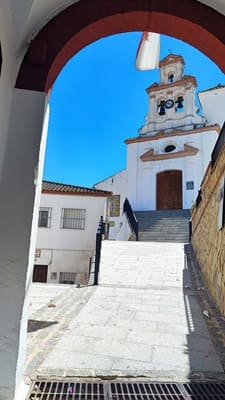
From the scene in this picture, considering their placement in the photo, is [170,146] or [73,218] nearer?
[73,218]

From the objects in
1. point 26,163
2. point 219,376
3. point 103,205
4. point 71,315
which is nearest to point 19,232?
point 26,163

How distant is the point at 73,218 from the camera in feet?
46.2

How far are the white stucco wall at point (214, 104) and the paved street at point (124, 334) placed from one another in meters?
15.1

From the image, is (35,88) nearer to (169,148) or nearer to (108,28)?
(108,28)

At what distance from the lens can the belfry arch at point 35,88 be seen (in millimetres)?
1688

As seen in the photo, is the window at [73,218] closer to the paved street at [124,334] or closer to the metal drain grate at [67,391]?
the paved street at [124,334]

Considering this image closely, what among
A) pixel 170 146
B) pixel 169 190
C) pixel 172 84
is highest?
pixel 172 84

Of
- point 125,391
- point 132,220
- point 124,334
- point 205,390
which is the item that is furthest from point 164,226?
point 125,391

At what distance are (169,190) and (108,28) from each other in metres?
15.0

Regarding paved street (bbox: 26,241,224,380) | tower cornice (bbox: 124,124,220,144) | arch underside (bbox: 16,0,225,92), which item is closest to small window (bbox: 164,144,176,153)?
tower cornice (bbox: 124,124,220,144)

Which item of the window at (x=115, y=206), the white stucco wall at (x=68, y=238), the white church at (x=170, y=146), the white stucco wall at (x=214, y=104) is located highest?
the white stucco wall at (x=214, y=104)

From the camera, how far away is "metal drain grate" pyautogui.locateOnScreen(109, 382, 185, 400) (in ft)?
6.06

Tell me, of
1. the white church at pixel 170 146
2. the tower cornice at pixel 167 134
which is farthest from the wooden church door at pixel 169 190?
the tower cornice at pixel 167 134

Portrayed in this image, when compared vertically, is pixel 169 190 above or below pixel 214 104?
below
